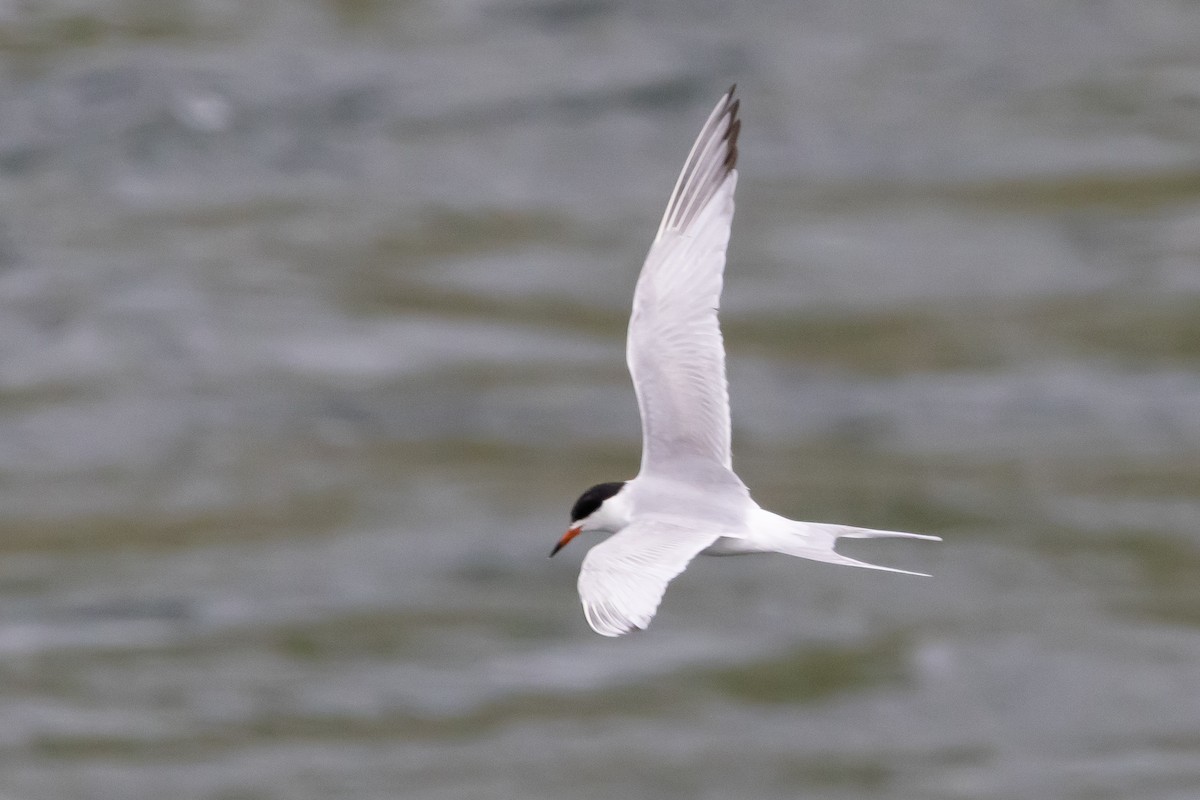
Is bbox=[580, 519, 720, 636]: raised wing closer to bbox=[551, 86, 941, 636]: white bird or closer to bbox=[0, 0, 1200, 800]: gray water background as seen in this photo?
bbox=[551, 86, 941, 636]: white bird

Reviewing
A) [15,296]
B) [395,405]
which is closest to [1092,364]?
[395,405]

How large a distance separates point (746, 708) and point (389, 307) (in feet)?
26.8

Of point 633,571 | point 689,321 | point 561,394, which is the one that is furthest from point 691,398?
point 561,394

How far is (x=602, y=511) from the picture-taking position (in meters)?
8.02

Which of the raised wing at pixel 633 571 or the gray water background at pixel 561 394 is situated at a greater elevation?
the gray water background at pixel 561 394

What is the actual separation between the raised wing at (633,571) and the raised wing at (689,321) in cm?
74

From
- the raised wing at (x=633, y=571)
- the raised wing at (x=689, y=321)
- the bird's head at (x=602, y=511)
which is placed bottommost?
the raised wing at (x=633, y=571)

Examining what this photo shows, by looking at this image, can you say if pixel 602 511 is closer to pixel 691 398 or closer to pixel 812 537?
pixel 691 398

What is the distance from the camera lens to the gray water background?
57.0 feet

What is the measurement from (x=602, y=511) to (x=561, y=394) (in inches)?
545

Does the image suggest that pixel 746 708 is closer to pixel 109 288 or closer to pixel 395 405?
pixel 395 405

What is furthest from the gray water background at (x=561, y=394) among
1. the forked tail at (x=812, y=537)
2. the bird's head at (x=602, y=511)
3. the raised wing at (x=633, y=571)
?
the raised wing at (x=633, y=571)

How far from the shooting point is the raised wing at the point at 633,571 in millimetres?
6547

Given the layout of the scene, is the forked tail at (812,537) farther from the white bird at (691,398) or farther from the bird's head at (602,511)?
the bird's head at (602,511)
